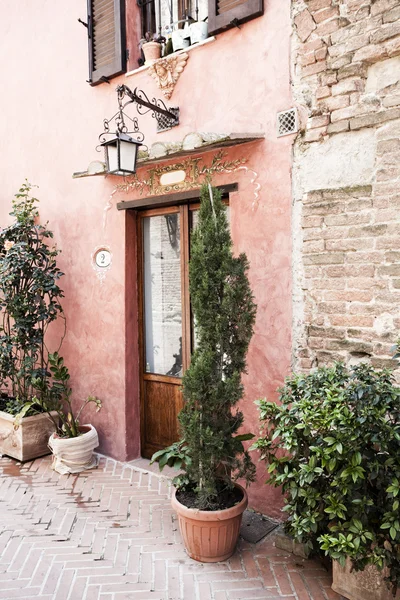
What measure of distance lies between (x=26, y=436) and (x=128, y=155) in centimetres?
342

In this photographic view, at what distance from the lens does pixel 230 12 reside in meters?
3.89

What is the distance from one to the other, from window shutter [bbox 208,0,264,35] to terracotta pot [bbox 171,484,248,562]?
155 inches

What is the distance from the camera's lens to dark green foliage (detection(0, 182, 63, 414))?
17.5ft

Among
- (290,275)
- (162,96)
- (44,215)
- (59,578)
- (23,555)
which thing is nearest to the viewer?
(59,578)

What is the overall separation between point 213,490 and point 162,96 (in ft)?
12.3

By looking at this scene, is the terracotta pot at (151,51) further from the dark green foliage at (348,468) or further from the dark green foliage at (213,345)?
the dark green foliage at (348,468)

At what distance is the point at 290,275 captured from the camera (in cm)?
367

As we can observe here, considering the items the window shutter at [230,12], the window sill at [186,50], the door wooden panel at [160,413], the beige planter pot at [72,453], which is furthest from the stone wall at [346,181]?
the beige planter pot at [72,453]

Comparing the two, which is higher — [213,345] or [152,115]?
[152,115]

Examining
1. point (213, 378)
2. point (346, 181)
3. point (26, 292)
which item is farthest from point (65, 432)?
point (346, 181)

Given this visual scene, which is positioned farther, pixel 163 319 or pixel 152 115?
pixel 163 319

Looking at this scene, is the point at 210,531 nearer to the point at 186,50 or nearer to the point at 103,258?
the point at 103,258

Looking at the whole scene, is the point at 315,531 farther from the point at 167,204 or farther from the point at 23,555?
the point at 167,204

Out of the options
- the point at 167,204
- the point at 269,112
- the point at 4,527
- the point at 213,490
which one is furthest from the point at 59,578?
the point at 269,112
